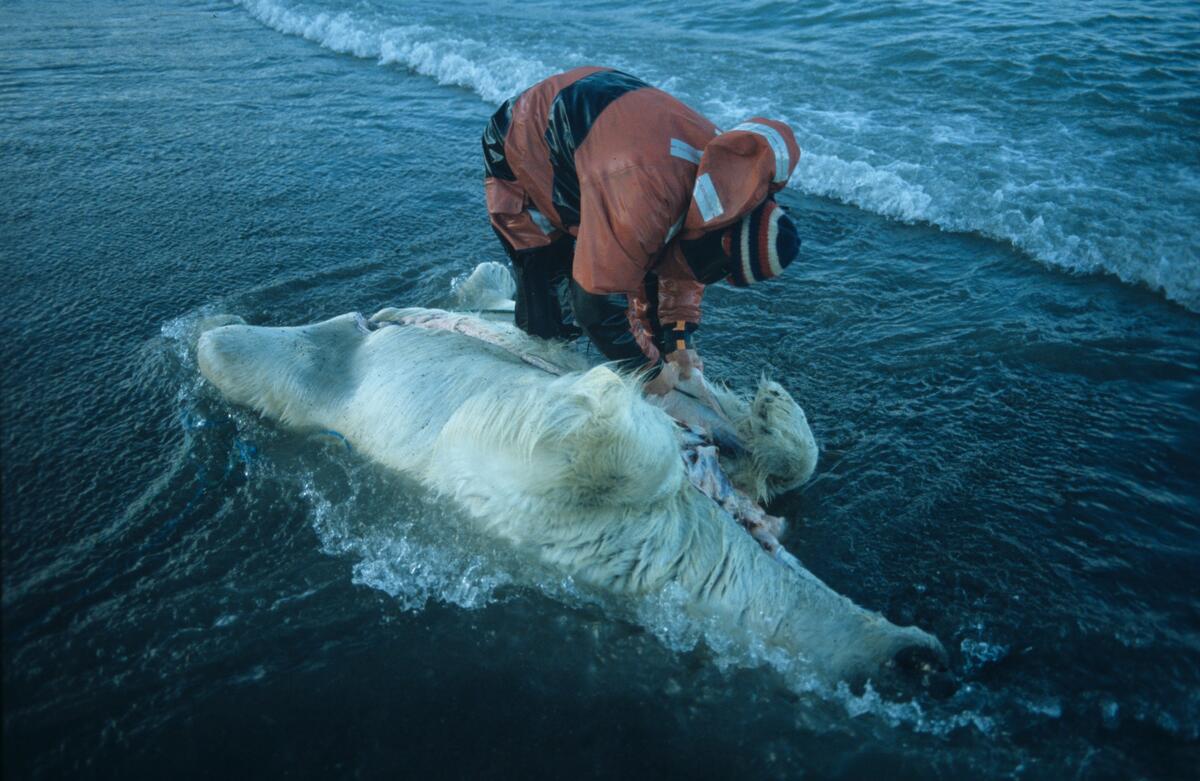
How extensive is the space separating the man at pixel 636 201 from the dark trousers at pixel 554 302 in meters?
0.01

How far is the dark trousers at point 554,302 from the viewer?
365 centimetres

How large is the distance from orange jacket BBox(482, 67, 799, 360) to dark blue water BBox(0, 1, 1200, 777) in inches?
56.7

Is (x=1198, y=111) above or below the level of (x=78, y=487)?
above

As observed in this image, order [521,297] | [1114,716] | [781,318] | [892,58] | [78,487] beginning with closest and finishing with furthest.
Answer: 1. [1114,716]
2. [78,487]
3. [521,297]
4. [781,318]
5. [892,58]

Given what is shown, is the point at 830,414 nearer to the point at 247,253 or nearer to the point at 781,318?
the point at 781,318

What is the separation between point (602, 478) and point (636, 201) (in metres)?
1.19

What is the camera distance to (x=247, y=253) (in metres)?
5.79

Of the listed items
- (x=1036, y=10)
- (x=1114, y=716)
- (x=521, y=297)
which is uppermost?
(x=1036, y=10)

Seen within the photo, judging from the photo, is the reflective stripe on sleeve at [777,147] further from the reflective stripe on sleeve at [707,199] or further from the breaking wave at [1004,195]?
the breaking wave at [1004,195]

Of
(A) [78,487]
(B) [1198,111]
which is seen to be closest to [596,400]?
(A) [78,487]

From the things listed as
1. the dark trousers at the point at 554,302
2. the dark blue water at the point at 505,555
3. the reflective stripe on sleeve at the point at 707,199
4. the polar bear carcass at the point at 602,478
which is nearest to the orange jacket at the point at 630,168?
the reflective stripe on sleeve at the point at 707,199

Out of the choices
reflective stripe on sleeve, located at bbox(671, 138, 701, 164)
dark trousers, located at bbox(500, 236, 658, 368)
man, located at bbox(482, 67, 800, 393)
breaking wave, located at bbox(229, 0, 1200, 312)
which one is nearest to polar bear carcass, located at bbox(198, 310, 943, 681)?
dark trousers, located at bbox(500, 236, 658, 368)

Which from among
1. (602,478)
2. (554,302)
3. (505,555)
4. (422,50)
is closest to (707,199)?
(602,478)

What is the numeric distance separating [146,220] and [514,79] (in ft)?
19.0
